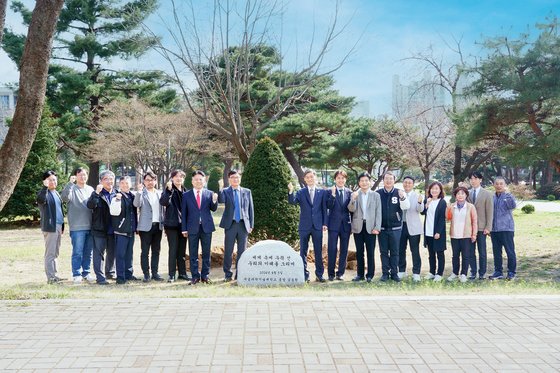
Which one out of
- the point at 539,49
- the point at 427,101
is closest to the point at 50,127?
the point at 539,49

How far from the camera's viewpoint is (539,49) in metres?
10.7

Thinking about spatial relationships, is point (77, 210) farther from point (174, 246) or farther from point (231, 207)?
point (231, 207)

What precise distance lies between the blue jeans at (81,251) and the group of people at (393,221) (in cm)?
327

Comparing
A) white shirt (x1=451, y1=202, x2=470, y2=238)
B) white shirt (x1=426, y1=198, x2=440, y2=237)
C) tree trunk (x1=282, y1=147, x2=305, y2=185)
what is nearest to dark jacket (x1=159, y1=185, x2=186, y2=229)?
white shirt (x1=426, y1=198, x2=440, y2=237)

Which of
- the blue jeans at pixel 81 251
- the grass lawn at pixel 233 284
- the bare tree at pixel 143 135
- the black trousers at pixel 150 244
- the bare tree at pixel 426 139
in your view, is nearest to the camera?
the grass lawn at pixel 233 284

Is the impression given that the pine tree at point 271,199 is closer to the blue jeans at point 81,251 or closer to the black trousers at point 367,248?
the black trousers at point 367,248

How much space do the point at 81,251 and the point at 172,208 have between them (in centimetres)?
158

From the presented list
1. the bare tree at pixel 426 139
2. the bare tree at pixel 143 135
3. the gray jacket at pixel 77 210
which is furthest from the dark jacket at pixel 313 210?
the bare tree at pixel 426 139

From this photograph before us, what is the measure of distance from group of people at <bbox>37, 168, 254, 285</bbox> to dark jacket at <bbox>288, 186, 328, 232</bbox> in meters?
0.81

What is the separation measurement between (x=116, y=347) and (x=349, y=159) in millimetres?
22222

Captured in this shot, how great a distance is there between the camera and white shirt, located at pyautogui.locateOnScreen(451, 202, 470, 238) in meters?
7.45

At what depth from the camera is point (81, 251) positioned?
7.58 metres

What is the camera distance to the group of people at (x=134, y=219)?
24.1ft

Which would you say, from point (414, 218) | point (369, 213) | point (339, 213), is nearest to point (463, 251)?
point (414, 218)
